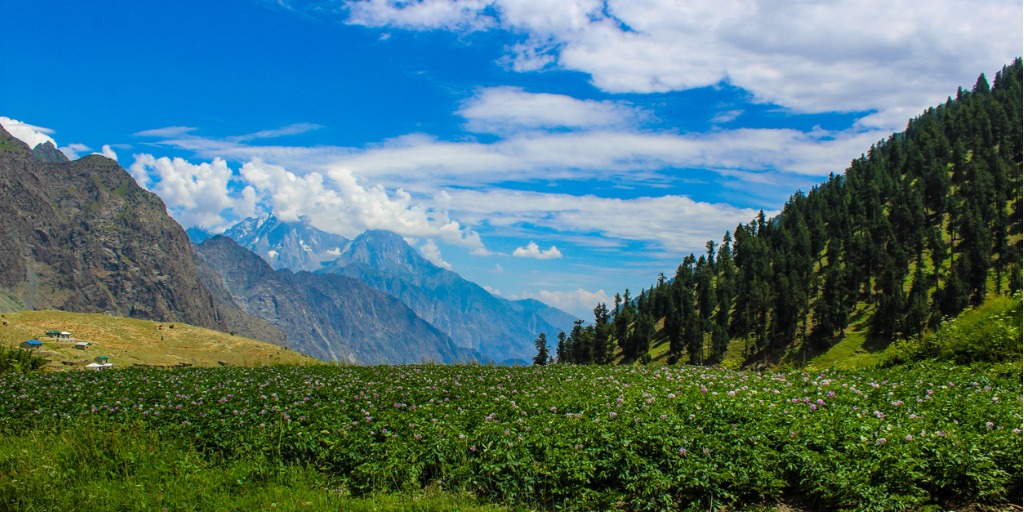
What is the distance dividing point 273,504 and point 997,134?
211m

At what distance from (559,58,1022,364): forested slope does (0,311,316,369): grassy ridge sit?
191 ft

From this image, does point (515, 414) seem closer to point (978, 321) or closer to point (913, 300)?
point (978, 321)

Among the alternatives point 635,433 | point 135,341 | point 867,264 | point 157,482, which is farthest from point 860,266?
point 157,482

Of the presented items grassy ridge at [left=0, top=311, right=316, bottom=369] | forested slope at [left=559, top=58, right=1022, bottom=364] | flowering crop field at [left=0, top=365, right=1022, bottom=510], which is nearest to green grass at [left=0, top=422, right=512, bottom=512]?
flowering crop field at [left=0, top=365, right=1022, bottom=510]

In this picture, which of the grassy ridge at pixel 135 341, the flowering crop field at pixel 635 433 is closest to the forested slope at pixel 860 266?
the grassy ridge at pixel 135 341

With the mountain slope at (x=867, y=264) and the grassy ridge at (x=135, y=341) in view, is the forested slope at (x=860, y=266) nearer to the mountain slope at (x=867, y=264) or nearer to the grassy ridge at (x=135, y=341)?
the mountain slope at (x=867, y=264)

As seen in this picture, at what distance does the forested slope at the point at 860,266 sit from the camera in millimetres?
105438

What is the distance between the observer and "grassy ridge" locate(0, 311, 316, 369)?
221 feet

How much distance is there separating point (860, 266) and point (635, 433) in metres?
135

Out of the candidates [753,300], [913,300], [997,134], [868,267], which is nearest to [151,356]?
[753,300]

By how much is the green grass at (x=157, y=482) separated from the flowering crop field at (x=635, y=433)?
1.60 ft

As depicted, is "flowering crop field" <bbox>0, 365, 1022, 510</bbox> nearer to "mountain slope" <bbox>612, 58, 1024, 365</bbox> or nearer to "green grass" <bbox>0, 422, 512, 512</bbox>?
"green grass" <bbox>0, 422, 512, 512</bbox>

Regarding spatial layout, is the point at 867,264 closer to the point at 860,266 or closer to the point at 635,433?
the point at 860,266

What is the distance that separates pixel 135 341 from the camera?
268 ft
